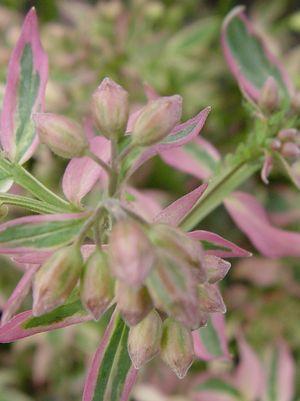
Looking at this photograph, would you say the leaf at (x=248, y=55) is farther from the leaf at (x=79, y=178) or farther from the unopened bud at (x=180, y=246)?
the unopened bud at (x=180, y=246)

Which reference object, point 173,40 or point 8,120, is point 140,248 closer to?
point 8,120

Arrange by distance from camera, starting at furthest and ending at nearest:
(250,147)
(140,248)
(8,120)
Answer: (250,147), (8,120), (140,248)

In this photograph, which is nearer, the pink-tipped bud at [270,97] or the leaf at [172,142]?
the leaf at [172,142]

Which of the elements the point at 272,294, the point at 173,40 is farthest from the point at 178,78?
the point at 272,294

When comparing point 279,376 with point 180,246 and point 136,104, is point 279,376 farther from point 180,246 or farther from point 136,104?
point 180,246

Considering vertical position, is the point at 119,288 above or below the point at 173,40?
above

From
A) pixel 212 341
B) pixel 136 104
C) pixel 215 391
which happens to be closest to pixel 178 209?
pixel 212 341

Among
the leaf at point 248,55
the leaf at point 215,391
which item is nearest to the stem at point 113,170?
the leaf at point 248,55
